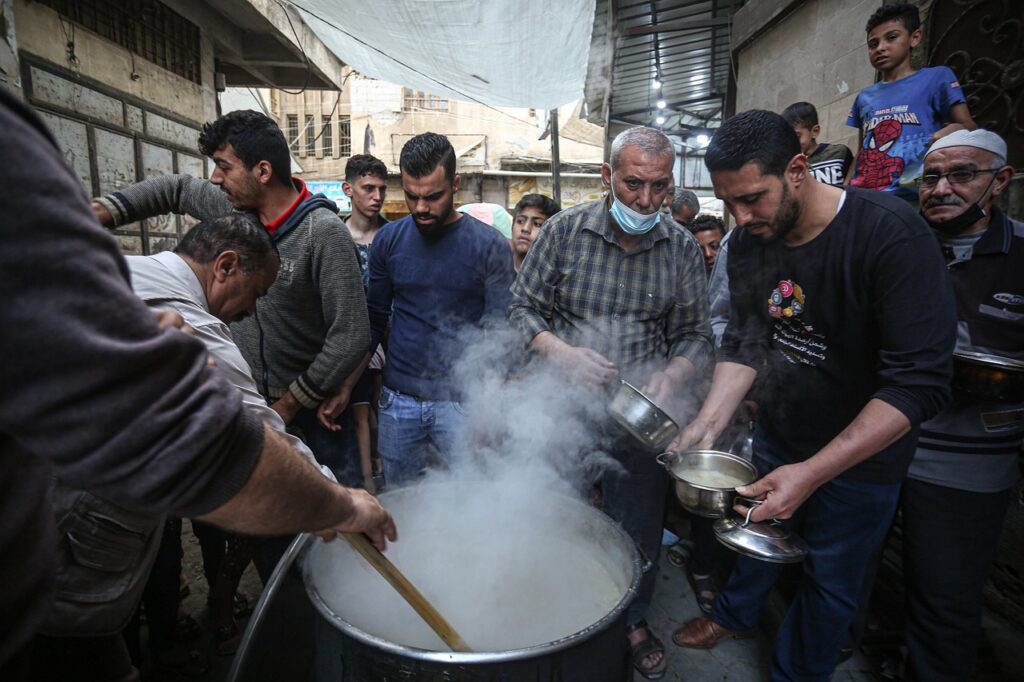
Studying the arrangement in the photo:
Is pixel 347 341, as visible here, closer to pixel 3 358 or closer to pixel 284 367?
pixel 284 367

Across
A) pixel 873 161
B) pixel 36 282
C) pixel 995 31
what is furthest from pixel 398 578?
pixel 995 31

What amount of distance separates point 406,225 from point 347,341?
3.55ft

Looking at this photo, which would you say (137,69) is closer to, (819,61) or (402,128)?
(819,61)

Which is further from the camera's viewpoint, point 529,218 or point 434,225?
point 529,218

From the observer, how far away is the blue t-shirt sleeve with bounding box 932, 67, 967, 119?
328 cm

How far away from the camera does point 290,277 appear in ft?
9.10

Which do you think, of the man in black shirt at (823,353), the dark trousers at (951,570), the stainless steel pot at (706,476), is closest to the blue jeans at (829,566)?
the man in black shirt at (823,353)

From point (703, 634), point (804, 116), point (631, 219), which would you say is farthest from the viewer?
point (804, 116)

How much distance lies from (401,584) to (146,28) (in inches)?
309

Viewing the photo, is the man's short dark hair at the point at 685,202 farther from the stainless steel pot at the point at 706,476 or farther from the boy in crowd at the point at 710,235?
the stainless steel pot at the point at 706,476

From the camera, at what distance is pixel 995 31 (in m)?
3.23

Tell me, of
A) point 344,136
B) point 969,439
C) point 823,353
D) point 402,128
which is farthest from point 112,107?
point 344,136

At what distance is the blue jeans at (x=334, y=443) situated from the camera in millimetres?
3154

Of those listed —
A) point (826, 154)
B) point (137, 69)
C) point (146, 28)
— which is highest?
point (146, 28)
